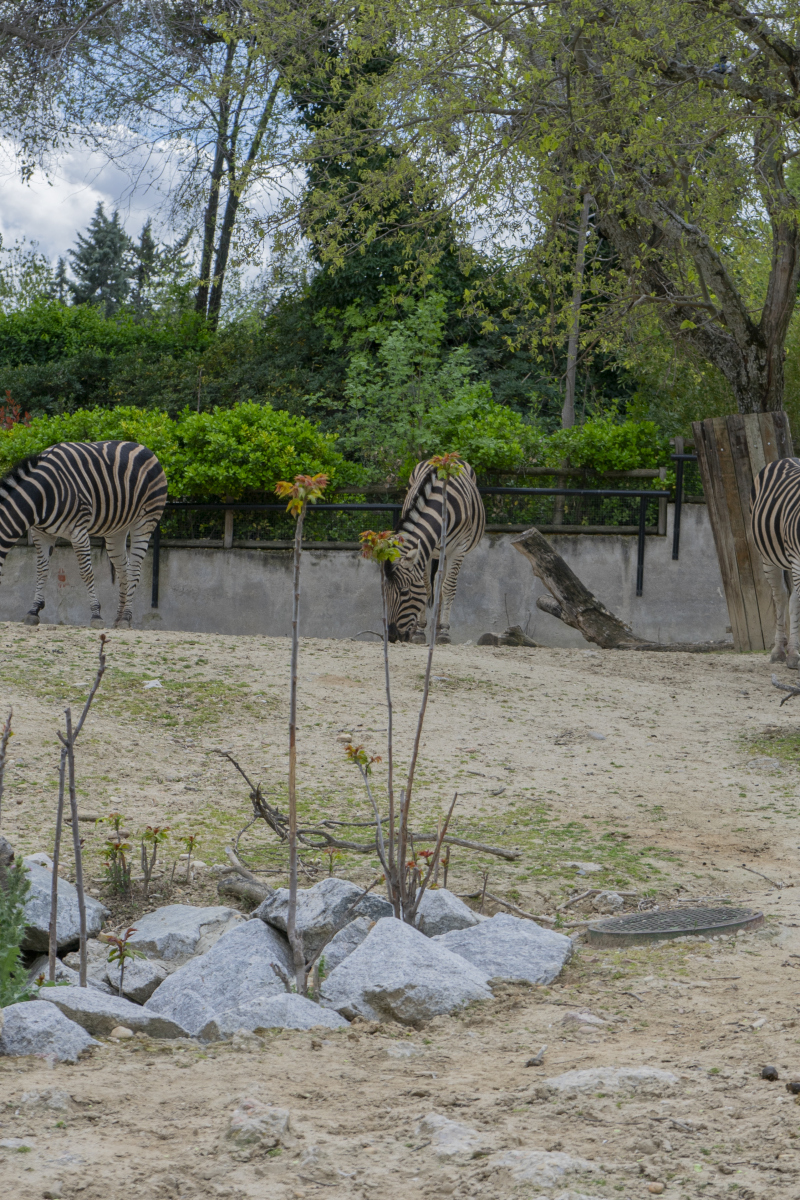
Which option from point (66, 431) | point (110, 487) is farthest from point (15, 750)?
point (66, 431)

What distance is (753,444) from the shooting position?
11438 mm

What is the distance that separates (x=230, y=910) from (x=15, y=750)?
102 inches

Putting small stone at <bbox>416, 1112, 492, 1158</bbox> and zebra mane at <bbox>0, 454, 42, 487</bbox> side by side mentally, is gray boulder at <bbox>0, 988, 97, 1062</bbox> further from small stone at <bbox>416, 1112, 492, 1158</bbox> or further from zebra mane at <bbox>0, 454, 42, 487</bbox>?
zebra mane at <bbox>0, 454, 42, 487</bbox>

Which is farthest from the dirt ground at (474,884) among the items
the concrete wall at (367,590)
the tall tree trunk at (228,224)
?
the tall tree trunk at (228,224)

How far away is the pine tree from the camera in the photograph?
42.4 m

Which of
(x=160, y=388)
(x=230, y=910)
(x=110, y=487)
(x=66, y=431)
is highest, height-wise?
(x=160, y=388)

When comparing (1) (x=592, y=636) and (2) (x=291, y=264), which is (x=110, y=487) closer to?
(1) (x=592, y=636)

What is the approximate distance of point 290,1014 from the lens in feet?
9.49

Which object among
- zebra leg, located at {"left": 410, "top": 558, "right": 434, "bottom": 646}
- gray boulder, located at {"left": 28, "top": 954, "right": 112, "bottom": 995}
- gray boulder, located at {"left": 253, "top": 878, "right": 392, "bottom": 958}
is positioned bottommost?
gray boulder, located at {"left": 28, "top": 954, "right": 112, "bottom": 995}

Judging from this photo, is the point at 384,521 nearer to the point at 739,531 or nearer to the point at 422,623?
the point at 422,623

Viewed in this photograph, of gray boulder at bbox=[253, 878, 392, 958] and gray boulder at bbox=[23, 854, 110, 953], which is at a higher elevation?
gray boulder at bbox=[253, 878, 392, 958]

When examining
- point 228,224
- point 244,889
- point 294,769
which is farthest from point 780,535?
point 228,224

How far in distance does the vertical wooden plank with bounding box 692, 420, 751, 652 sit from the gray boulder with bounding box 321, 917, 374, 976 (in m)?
9.02

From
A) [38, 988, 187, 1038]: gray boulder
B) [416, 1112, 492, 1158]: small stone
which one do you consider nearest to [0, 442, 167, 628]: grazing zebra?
[38, 988, 187, 1038]: gray boulder
